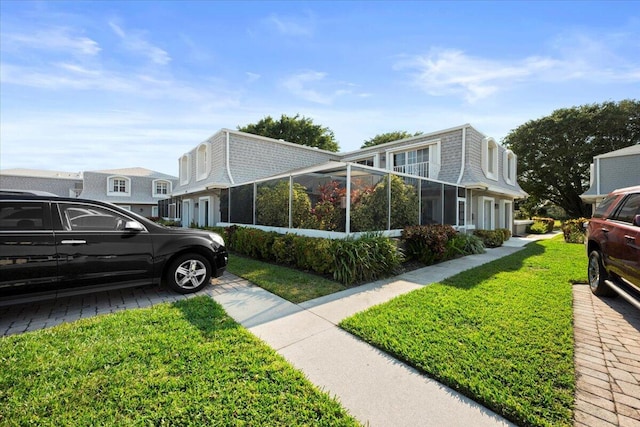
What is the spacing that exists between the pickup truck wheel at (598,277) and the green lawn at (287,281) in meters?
4.62

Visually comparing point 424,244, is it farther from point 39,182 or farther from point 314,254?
point 39,182

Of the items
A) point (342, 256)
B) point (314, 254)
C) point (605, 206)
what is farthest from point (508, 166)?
point (314, 254)

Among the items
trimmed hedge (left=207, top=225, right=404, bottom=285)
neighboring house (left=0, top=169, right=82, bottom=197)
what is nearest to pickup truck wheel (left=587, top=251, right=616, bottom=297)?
trimmed hedge (left=207, top=225, right=404, bottom=285)

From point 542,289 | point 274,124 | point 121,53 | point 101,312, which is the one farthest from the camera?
point 274,124

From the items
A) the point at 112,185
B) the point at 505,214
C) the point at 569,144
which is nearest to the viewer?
the point at 505,214

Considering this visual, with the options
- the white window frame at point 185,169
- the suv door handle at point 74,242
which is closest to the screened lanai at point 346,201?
the suv door handle at point 74,242

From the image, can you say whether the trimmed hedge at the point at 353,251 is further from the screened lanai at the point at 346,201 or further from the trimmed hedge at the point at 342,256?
the screened lanai at the point at 346,201

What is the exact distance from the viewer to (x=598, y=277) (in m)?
4.74

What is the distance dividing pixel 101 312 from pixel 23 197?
6.44 feet

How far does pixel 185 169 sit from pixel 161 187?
12.4m

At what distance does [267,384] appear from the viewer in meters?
2.34

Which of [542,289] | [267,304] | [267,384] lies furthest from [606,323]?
[267,304]

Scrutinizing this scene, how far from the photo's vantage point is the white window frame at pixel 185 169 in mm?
17656

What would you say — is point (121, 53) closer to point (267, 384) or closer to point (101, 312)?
point (101, 312)
